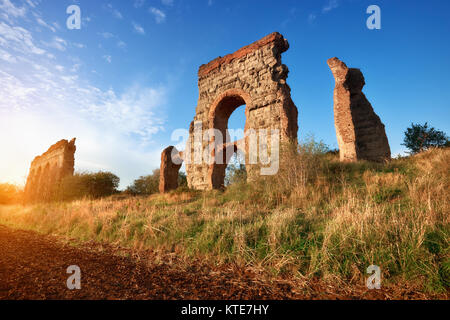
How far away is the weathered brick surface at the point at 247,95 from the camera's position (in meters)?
8.02

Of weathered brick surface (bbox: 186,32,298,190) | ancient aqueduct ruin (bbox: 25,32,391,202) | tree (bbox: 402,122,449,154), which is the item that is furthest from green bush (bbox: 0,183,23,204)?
→ tree (bbox: 402,122,449,154)

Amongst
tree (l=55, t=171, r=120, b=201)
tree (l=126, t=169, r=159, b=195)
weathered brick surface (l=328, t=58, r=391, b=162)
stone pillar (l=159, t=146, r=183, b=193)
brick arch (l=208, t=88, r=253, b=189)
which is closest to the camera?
brick arch (l=208, t=88, r=253, b=189)

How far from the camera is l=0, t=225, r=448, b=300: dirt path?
1625 millimetres

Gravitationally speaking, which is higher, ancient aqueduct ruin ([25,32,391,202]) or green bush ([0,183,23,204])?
ancient aqueduct ruin ([25,32,391,202])

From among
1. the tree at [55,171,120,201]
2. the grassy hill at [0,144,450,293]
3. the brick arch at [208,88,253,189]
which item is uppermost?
the brick arch at [208,88,253,189]

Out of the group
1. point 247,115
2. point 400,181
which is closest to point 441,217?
point 400,181

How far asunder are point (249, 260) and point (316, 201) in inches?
103

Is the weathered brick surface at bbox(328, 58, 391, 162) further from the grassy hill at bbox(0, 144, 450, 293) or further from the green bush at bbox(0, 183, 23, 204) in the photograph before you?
the green bush at bbox(0, 183, 23, 204)

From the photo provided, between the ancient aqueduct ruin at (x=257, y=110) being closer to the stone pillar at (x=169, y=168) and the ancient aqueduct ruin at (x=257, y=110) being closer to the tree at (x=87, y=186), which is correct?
the stone pillar at (x=169, y=168)

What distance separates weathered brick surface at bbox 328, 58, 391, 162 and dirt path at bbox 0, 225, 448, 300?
9932mm

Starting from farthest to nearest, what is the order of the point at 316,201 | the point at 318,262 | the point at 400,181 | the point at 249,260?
the point at 400,181, the point at 316,201, the point at 249,260, the point at 318,262

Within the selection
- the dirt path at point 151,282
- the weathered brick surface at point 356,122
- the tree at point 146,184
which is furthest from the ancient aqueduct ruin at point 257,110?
the tree at point 146,184
